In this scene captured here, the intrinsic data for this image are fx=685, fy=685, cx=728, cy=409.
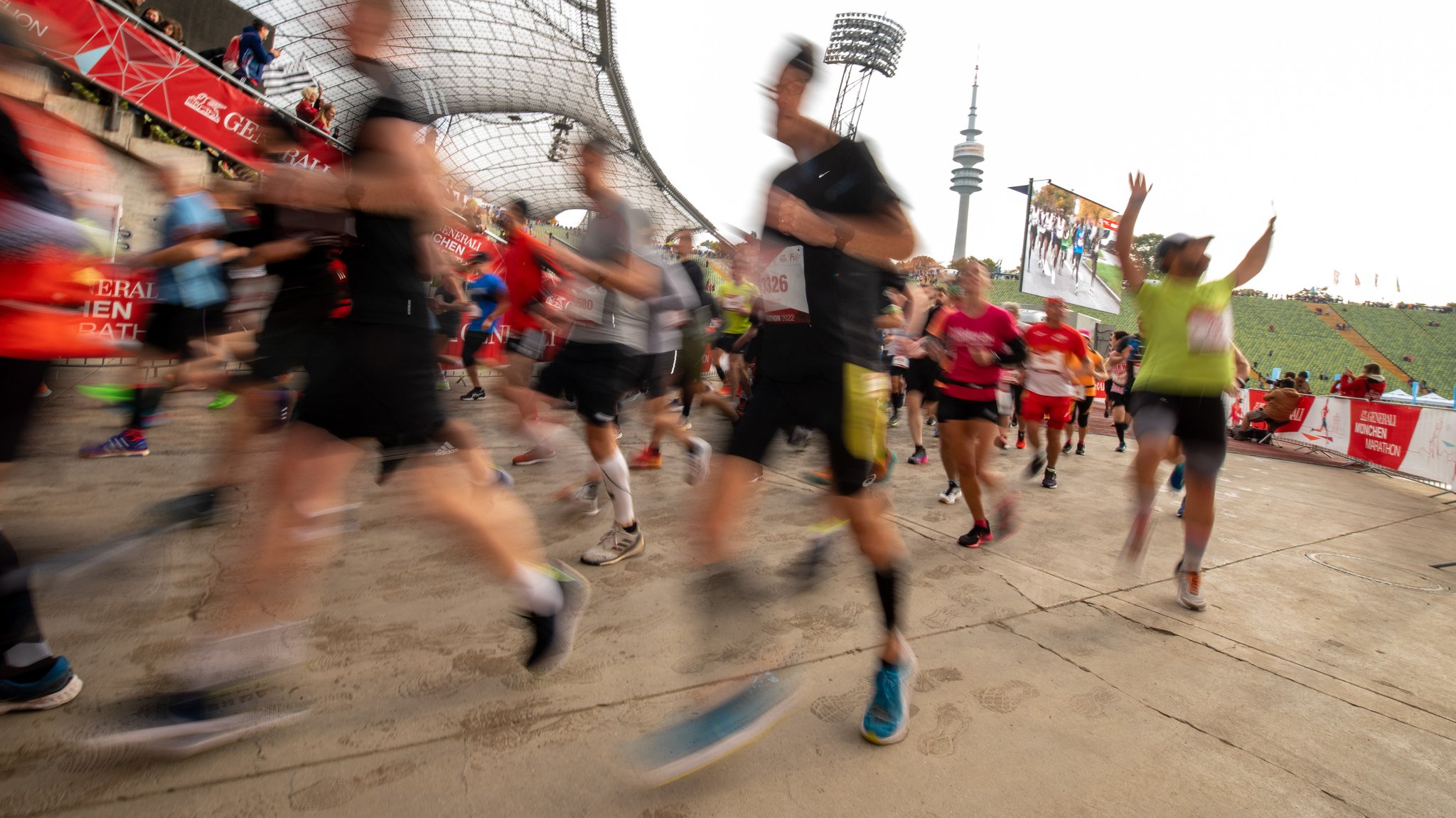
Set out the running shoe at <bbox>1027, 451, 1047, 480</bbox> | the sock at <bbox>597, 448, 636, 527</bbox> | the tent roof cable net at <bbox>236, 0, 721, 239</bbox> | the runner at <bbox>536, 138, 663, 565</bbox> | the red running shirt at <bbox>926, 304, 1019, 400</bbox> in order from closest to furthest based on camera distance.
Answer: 1. the runner at <bbox>536, 138, 663, 565</bbox>
2. the sock at <bbox>597, 448, 636, 527</bbox>
3. the red running shirt at <bbox>926, 304, 1019, 400</bbox>
4. the running shoe at <bbox>1027, 451, 1047, 480</bbox>
5. the tent roof cable net at <bbox>236, 0, 721, 239</bbox>

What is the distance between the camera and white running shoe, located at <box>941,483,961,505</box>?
5254 mm

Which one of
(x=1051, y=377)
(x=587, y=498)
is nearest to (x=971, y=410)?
(x=1051, y=377)

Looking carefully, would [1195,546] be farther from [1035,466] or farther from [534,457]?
[534,457]

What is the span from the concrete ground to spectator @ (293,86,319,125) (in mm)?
7520

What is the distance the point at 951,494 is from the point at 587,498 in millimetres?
2798

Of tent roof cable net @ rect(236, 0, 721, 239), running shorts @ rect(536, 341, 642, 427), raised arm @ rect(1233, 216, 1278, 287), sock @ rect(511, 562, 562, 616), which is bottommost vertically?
sock @ rect(511, 562, 562, 616)

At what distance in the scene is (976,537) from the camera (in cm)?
412

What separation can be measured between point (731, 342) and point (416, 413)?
6675 mm

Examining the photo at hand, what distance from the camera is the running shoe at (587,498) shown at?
4277mm

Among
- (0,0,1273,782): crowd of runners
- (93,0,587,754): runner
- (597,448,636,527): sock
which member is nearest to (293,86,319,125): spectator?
(0,0,1273,782): crowd of runners

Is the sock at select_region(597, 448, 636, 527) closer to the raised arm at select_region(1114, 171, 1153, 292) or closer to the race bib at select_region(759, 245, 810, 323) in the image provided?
the race bib at select_region(759, 245, 810, 323)

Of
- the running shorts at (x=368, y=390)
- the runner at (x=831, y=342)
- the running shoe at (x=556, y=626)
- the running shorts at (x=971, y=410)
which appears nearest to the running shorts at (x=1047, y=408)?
the running shorts at (x=971, y=410)

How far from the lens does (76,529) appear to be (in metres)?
3.32

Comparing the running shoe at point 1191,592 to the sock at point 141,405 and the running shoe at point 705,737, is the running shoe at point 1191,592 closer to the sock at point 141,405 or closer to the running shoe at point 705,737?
the running shoe at point 705,737
